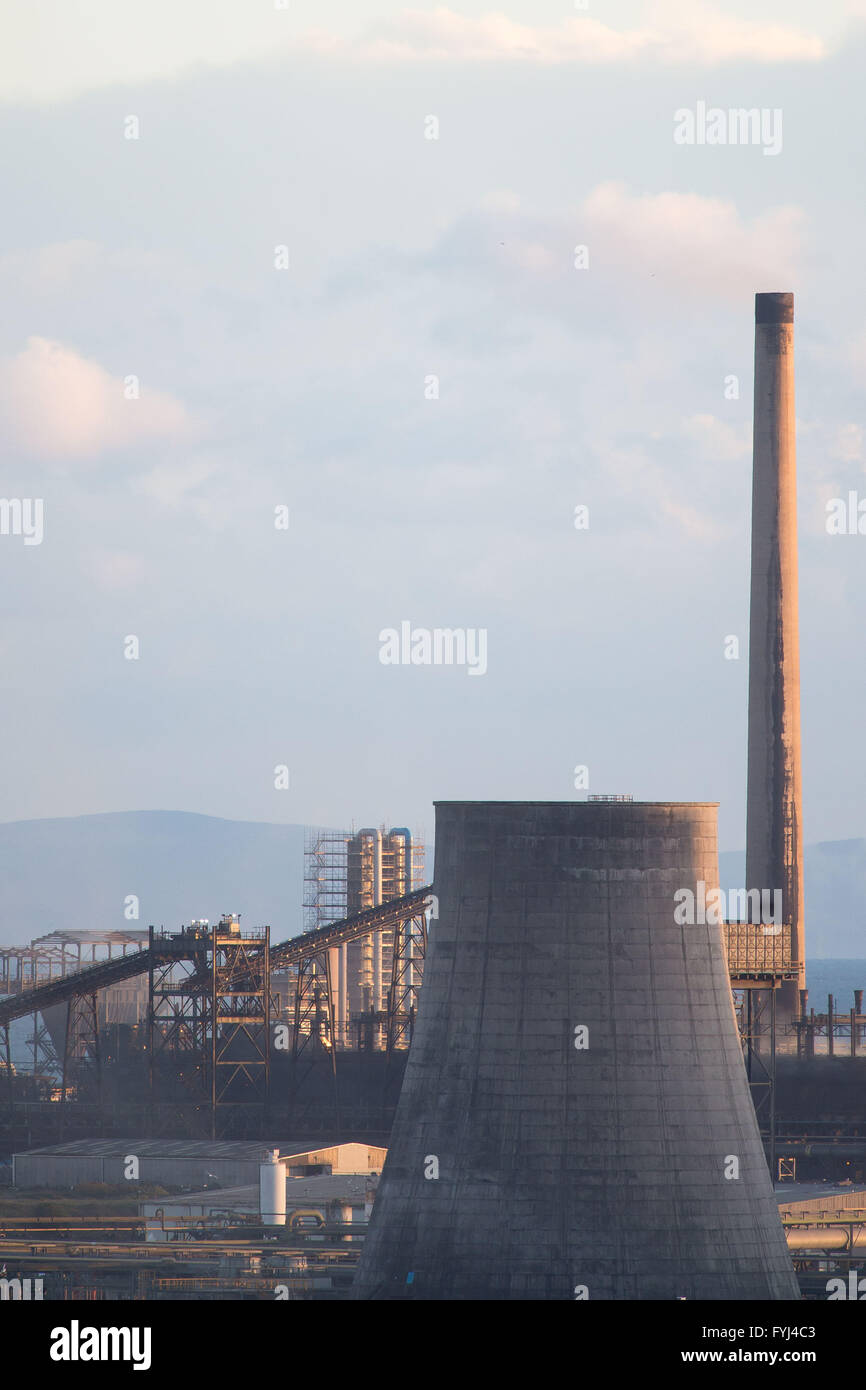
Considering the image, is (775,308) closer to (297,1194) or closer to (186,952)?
(186,952)

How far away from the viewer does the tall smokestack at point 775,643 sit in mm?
77812

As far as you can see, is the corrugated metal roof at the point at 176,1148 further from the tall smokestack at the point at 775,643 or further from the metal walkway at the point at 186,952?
the tall smokestack at the point at 775,643

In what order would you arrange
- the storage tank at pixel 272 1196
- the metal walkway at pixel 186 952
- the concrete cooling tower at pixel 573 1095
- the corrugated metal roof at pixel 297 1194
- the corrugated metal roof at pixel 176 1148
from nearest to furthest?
the concrete cooling tower at pixel 573 1095
the storage tank at pixel 272 1196
the corrugated metal roof at pixel 297 1194
the corrugated metal roof at pixel 176 1148
the metal walkway at pixel 186 952

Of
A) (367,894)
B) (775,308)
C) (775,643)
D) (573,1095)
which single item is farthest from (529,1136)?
(367,894)

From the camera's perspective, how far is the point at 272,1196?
52688 millimetres

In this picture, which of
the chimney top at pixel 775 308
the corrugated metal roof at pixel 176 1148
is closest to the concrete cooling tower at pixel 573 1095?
the corrugated metal roof at pixel 176 1148

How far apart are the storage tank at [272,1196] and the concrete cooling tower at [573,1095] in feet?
48.2

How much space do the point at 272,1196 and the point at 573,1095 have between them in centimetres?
1830

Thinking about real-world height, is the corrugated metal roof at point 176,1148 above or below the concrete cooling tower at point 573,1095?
below

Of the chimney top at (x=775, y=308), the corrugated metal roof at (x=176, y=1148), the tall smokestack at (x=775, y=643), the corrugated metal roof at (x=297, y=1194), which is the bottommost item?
the corrugated metal roof at (x=297, y=1194)
